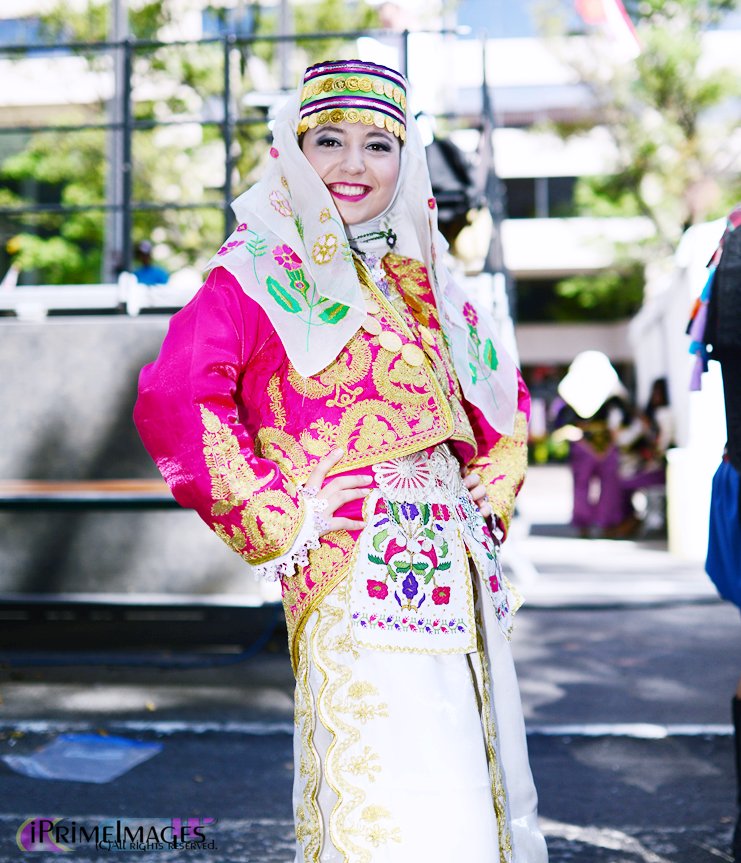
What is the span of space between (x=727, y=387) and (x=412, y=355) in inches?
49.9

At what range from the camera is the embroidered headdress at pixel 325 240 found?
7.25 ft

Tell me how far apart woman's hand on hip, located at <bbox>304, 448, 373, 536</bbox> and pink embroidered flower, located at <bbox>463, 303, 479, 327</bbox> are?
0.62 metres

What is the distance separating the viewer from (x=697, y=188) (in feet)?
42.7

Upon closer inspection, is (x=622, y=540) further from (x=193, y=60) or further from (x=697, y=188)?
(x=193, y=60)

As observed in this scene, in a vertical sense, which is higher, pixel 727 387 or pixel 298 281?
pixel 298 281

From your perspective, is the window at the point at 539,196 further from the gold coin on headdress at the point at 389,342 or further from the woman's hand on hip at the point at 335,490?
the woman's hand on hip at the point at 335,490

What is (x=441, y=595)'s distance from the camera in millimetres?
2150

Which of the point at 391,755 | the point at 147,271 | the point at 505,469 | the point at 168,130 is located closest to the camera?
the point at 391,755

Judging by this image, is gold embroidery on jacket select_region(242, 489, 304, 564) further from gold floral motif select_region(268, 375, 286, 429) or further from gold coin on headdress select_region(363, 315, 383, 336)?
gold coin on headdress select_region(363, 315, 383, 336)

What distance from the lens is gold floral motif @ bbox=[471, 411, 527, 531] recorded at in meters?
2.49

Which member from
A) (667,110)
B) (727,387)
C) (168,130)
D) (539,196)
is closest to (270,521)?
(727,387)

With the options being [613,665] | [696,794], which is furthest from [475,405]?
[613,665]

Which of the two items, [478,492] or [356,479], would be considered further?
[478,492]

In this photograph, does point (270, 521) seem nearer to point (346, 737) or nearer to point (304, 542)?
point (304, 542)
